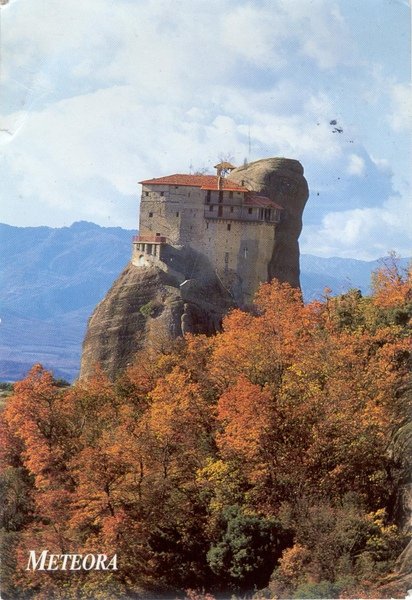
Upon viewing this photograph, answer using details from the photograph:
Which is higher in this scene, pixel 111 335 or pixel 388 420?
pixel 111 335

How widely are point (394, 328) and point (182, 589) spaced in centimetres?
632

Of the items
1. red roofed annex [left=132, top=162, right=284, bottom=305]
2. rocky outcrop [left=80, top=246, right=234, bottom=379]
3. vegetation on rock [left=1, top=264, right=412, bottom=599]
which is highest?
red roofed annex [left=132, top=162, right=284, bottom=305]

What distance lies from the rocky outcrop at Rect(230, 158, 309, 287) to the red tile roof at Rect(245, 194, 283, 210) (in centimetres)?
11

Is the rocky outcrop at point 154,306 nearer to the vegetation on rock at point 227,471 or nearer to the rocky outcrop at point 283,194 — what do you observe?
the rocky outcrop at point 283,194

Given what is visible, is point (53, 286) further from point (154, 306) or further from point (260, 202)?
point (260, 202)

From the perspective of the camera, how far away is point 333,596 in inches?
424

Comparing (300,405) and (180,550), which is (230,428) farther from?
(180,550)

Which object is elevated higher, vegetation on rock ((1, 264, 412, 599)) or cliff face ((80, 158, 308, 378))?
cliff face ((80, 158, 308, 378))

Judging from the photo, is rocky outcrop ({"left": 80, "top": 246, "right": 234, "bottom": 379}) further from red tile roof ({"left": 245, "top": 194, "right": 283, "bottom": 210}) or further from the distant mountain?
red tile roof ({"left": 245, "top": 194, "right": 283, "bottom": 210})

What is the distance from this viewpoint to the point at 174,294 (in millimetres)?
25016

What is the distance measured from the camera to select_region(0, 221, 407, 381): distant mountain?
68.1 ft

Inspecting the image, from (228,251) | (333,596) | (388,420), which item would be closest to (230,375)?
(388,420)

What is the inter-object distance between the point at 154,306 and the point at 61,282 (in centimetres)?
→ 239

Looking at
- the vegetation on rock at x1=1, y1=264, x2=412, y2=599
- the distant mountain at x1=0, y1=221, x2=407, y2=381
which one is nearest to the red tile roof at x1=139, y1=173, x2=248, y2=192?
the distant mountain at x1=0, y1=221, x2=407, y2=381
